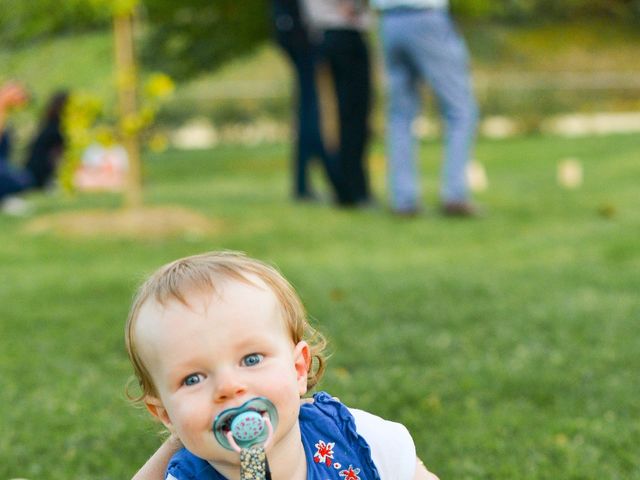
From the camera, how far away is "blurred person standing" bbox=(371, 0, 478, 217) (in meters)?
7.04

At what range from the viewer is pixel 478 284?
5.02 metres

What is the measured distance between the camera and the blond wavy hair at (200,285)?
1.86 metres

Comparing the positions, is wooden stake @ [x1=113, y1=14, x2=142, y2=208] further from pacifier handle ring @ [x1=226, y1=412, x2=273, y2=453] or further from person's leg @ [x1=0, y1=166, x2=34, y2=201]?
pacifier handle ring @ [x1=226, y1=412, x2=273, y2=453]

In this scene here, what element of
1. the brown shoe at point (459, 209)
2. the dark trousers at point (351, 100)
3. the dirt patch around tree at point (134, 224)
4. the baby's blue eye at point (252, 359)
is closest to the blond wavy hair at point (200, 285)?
the baby's blue eye at point (252, 359)

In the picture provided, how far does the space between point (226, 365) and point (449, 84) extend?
18.4ft

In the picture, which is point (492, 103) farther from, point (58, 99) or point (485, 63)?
point (58, 99)

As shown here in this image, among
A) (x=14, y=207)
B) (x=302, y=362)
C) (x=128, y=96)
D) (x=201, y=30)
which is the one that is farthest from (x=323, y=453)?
(x=201, y=30)

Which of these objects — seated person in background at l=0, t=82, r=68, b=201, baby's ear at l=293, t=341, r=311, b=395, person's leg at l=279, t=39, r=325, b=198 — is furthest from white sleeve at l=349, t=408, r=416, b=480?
seated person in background at l=0, t=82, r=68, b=201

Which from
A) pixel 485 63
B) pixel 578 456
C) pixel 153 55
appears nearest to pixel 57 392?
pixel 578 456

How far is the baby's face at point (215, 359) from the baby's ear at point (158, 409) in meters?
0.06

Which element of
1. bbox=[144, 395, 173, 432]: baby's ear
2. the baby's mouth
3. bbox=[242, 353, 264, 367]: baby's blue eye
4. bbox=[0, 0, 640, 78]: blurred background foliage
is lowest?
bbox=[0, 0, 640, 78]: blurred background foliage

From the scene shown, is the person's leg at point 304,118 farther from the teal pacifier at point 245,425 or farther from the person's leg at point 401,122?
the teal pacifier at point 245,425

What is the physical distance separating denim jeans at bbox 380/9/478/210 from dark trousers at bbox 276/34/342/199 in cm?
110

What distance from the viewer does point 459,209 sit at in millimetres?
7305
